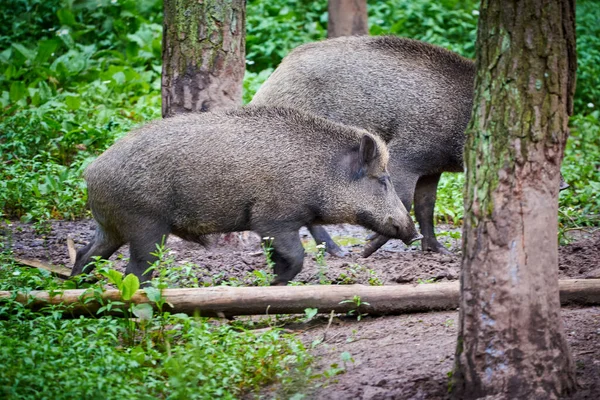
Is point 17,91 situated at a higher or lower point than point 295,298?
higher

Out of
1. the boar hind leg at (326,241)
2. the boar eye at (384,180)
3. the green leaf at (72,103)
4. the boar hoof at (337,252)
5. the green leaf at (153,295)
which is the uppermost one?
the boar eye at (384,180)

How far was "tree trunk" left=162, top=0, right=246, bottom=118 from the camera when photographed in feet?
23.2

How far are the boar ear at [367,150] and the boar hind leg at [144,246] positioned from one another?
1.58m

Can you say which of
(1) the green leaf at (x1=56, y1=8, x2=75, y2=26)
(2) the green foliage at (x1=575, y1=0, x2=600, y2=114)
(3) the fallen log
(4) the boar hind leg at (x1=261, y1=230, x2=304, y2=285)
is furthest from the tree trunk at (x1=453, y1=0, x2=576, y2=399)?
(1) the green leaf at (x1=56, y1=8, x2=75, y2=26)

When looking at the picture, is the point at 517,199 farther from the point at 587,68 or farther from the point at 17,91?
the point at 587,68

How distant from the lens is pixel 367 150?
658 centimetres

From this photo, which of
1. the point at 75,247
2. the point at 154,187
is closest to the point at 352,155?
the point at 154,187

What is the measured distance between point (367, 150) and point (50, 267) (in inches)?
101

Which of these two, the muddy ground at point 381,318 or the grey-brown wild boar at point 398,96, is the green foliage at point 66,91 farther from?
the grey-brown wild boar at point 398,96

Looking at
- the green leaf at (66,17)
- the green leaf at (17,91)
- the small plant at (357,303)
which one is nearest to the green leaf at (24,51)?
the green leaf at (66,17)

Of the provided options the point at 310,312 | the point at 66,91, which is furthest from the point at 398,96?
the point at 66,91

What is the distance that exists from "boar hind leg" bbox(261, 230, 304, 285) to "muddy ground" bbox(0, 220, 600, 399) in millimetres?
209

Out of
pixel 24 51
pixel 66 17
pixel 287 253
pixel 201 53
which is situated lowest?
pixel 287 253

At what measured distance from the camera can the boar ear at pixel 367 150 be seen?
21.3 ft
